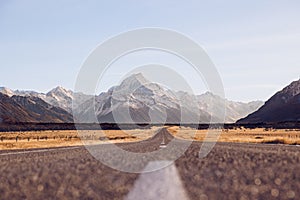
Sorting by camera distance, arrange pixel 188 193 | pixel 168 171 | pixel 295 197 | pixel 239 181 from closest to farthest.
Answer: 1. pixel 295 197
2. pixel 188 193
3. pixel 239 181
4. pixel 168 171

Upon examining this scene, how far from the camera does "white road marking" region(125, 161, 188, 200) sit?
46.3 feet

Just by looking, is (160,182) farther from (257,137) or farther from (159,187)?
(257,137)

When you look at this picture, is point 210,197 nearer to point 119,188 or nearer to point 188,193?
point 188,193

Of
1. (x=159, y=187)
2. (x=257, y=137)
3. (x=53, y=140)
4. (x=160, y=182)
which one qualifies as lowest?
(x=159, y=187)

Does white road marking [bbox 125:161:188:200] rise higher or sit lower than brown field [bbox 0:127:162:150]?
lower

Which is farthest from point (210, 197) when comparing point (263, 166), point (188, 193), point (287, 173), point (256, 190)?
point (263, 166)

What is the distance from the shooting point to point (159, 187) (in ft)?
52.4

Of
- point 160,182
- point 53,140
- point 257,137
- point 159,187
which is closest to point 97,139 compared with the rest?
point 53,140

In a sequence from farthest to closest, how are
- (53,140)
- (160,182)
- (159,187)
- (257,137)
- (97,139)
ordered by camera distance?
1. (97,139)
2. (257,137)
3. (53,140)
4. (160,182)
5. (159,187)

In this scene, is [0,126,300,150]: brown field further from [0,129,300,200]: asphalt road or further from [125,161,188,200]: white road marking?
[125,161,188,200]: white road marking

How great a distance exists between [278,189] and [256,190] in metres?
0.74

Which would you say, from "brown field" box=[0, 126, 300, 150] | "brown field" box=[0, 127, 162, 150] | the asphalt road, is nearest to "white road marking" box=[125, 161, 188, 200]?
the asphalt road

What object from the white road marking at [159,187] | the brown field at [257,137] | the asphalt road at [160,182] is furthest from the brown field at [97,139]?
the white road marking at [159,187]

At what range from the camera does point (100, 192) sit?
48.1 ft
